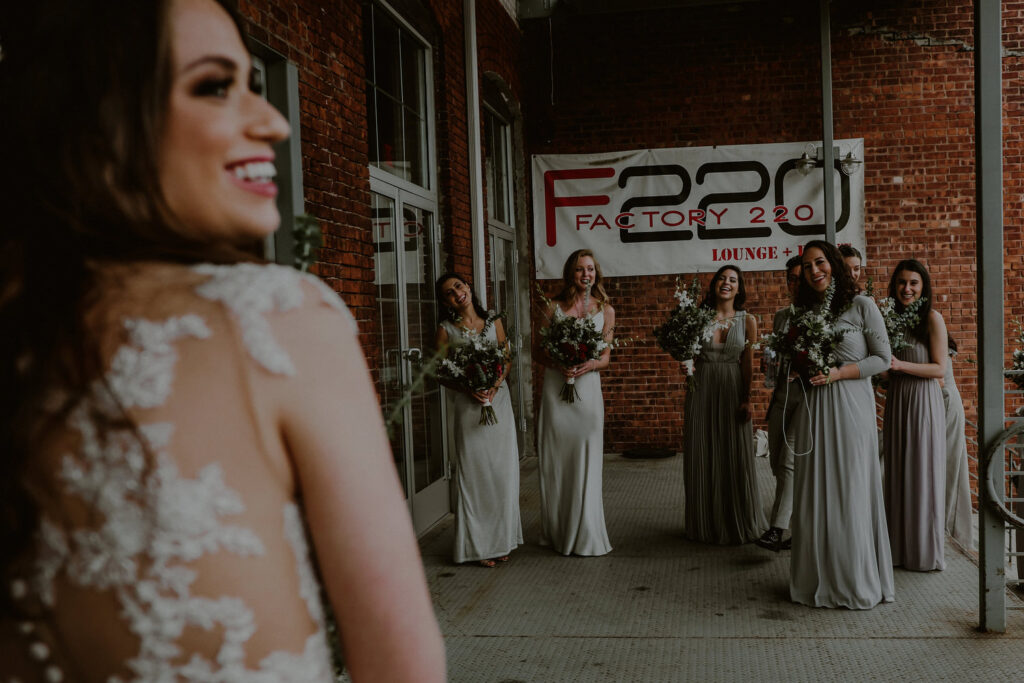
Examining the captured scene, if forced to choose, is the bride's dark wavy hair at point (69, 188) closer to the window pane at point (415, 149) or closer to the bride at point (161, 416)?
the bride at point (161, 416)

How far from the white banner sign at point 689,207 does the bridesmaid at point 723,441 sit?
3826 mm

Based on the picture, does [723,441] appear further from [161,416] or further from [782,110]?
[161,416]

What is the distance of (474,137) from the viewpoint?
738 cm

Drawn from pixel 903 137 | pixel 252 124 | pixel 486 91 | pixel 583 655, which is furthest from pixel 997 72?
pixel 903 137

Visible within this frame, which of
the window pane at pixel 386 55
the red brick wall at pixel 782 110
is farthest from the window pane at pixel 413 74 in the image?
the red brick wall at pixel 782 110

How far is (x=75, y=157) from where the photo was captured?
730 mm

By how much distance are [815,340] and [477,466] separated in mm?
2241

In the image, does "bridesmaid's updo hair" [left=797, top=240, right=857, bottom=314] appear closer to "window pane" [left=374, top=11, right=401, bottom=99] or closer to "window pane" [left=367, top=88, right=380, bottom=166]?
"window pane" [left=367, top=88, right=380, bottom=166]

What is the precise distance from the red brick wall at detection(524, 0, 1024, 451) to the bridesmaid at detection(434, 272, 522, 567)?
4.53 metres

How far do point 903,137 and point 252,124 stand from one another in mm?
10068

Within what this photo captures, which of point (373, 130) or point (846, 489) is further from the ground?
point (373, 130)

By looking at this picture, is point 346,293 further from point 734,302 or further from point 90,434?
point 90,434

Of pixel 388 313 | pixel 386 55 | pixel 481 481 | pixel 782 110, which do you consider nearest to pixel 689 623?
pixel 481 481

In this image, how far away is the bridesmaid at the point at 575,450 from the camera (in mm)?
5629
